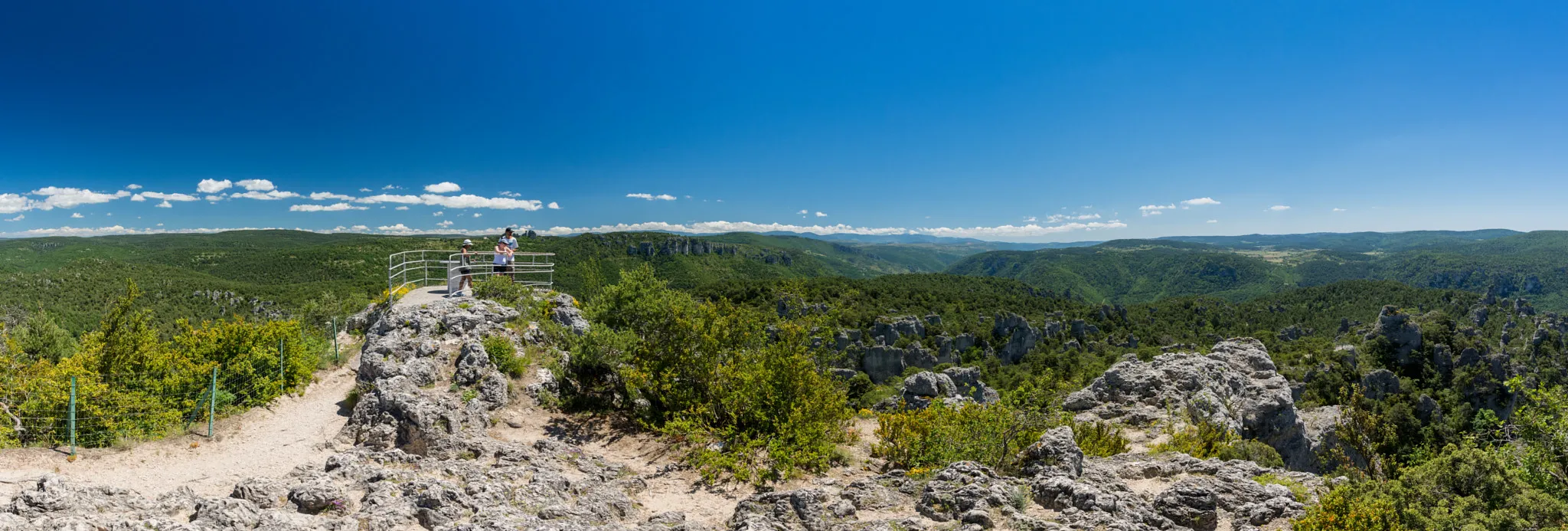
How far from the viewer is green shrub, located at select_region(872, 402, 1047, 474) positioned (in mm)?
9609

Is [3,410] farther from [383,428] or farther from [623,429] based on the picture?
[623,429]

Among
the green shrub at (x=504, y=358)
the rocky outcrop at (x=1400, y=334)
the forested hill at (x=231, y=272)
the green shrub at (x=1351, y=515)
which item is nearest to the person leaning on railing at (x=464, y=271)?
the forested hill at (x=231, y=272)

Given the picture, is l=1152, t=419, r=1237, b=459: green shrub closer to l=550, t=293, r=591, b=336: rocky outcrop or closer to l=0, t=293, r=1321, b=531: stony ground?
l=0, t=293, r=1321, b=531: stony ground

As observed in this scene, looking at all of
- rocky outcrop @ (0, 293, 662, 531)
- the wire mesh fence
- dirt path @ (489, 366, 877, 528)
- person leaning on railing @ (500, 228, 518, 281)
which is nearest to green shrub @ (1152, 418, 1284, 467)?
dirt path @ (489, 366, 877, 528)

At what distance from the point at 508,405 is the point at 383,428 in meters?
2.50

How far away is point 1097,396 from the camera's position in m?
17.4

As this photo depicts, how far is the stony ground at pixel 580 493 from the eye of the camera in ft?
21.2

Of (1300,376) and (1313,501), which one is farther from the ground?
(1313,501)

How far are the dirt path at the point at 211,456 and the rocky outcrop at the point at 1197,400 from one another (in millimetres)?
18574

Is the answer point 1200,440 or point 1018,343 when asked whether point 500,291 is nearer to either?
point 1200,440

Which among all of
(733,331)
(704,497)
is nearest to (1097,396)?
(733,331)

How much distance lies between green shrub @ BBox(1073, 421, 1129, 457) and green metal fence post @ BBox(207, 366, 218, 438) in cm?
1639

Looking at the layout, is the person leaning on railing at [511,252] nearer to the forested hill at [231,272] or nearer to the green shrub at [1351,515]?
the forested hill at [231,272]

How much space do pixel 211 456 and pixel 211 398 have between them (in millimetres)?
1462
